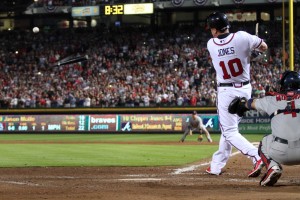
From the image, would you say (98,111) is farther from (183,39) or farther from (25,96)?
(183,39)

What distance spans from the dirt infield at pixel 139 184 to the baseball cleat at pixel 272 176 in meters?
0.10

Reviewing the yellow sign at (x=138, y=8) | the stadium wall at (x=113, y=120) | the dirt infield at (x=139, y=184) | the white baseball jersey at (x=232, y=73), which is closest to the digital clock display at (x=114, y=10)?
the yellow sign at (x=138, y=8)

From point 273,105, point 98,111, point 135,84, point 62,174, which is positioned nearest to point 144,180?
point 62,174

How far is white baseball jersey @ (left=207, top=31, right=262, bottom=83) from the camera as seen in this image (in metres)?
9.16

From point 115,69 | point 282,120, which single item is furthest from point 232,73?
point 115,69

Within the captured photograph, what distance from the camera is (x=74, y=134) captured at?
108 ft

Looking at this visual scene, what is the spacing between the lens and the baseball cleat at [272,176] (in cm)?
783

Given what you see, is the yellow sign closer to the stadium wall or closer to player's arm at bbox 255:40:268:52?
the stadium wall

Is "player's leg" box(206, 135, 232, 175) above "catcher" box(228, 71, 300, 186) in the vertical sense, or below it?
below

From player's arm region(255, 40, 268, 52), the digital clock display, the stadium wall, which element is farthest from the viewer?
the digital clock display

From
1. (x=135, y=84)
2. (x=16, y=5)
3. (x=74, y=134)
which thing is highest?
(x=16, y=5)

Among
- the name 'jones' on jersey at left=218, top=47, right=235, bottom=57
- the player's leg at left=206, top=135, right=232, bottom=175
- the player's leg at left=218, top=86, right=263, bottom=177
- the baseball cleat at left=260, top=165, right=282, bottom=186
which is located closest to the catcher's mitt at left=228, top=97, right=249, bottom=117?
the baseball cleat at left=260, top=165, right=282, bottom=186

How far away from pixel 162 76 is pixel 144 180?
2604cm

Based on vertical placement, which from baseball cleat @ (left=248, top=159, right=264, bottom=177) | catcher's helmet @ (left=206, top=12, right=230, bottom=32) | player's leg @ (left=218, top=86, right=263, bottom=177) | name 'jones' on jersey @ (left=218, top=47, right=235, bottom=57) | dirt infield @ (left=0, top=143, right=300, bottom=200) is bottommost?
dirt infield @ (left=0, top=143, right=300, bottom=200)
